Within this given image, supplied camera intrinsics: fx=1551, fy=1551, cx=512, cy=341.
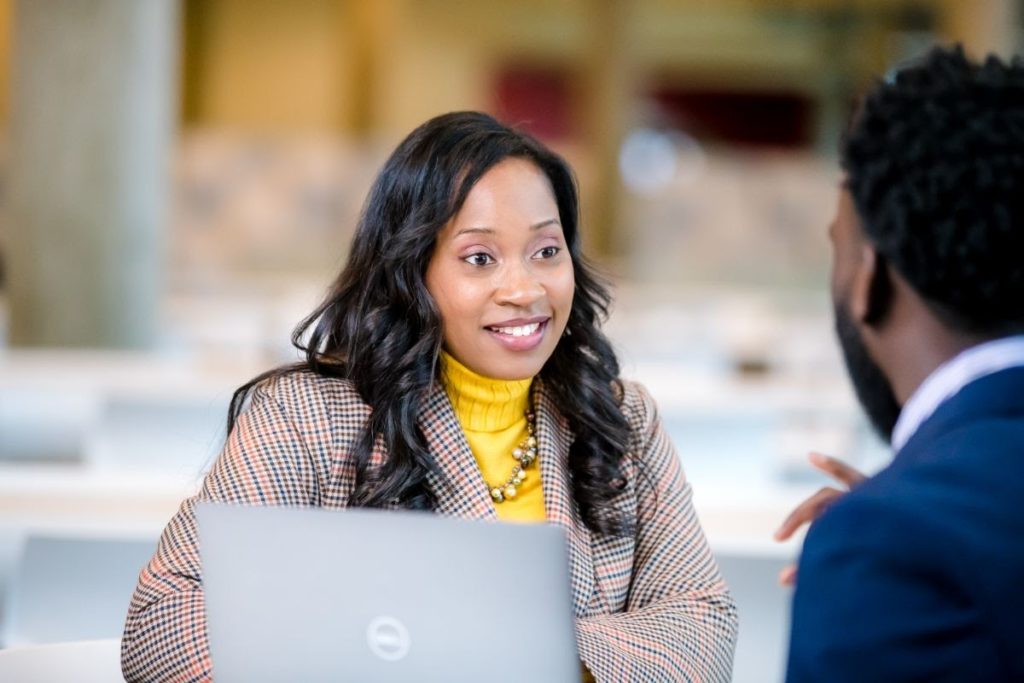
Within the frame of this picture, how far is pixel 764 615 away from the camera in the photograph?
103 inches

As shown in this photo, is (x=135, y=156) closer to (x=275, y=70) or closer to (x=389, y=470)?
(x=389, y=470)

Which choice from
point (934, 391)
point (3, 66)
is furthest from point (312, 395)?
point (3, 66)

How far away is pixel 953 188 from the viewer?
1267 millimetres

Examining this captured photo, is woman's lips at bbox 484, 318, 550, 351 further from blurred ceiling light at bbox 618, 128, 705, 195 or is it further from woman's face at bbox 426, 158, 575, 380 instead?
blurred ceiling light at bbox 618, 128, 705, 195

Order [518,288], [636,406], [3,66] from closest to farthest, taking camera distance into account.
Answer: [518,288] < [636,406] < [3,66]

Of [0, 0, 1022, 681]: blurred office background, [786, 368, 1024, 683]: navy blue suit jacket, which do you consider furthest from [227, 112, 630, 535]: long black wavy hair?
[786, 368, 1024, 683]: navy blue suit jacket

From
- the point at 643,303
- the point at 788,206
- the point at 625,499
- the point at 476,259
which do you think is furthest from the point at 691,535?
the point at 788,206

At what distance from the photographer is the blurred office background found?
125 inches

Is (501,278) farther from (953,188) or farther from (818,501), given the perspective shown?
(953,188)

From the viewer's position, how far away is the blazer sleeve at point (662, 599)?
1843 mm

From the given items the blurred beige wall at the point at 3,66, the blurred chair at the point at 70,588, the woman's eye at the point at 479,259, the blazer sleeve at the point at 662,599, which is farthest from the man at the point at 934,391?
the blurred beige wall at the point at 3,66

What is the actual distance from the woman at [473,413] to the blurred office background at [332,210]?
0.79 feet

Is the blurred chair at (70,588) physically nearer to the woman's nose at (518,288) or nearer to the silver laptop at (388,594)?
the woman's nose at (518,288)

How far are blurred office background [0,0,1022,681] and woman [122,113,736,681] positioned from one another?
242 mm
